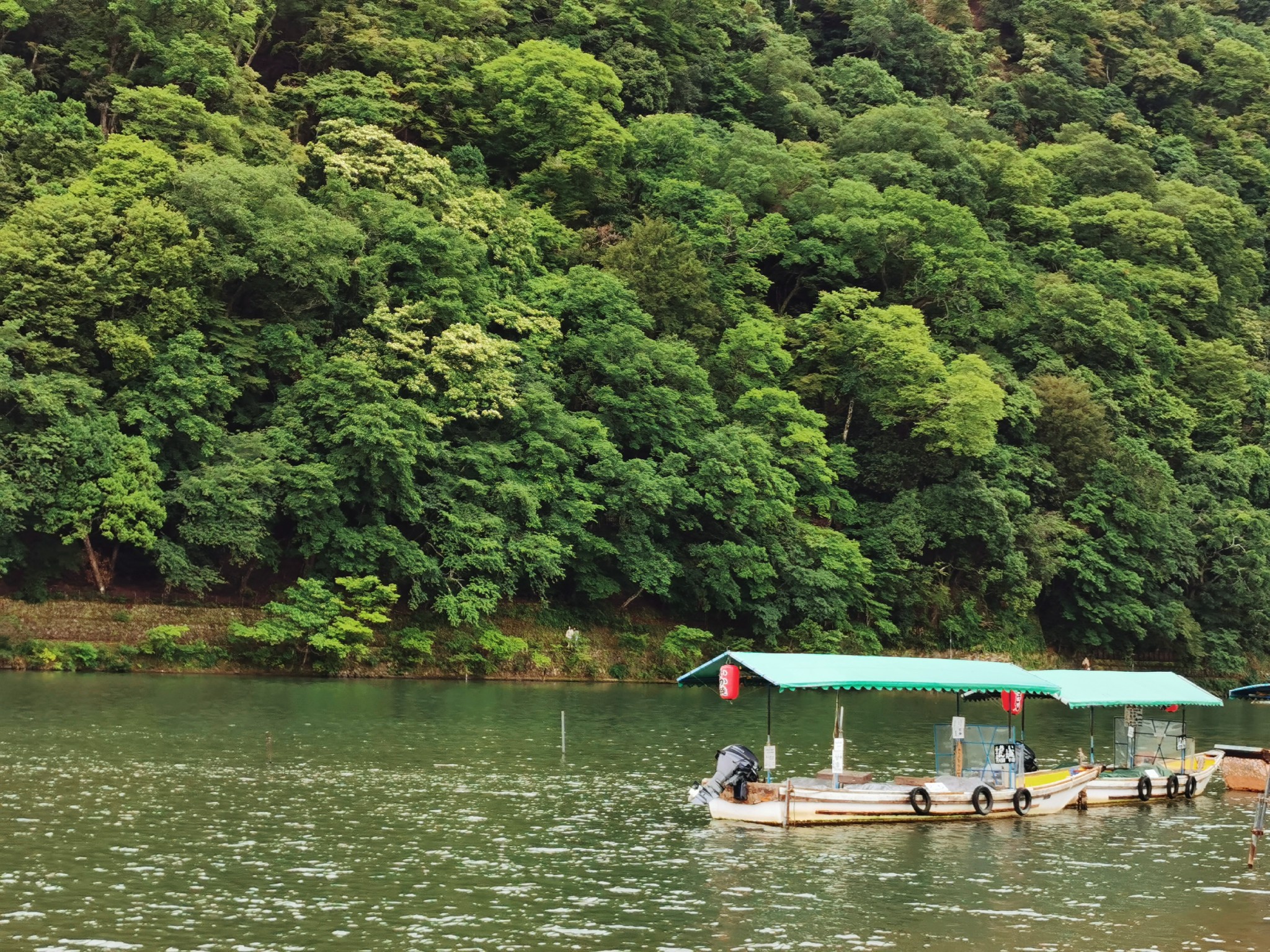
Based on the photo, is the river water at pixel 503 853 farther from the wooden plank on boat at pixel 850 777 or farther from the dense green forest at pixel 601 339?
the dense green forest at pixel 601 339

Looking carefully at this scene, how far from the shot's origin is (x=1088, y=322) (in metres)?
82.2

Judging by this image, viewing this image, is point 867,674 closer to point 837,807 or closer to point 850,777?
point 850,777

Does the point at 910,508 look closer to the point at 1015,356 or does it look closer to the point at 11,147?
the point at 1015,356

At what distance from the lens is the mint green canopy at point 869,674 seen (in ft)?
97.7

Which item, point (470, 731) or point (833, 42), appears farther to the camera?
point (833, 42)

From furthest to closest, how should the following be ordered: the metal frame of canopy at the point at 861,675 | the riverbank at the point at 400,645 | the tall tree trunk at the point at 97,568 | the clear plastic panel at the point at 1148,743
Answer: the tall tree trunk at the point at 97,568 < the riverbank at the point at 400,645 < the clear plastic panel at the point at 1148,743 < the metal frame of canopy at the point at 861,675

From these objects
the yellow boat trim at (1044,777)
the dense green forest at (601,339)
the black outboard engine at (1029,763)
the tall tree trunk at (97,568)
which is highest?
the dense green forest at (601,339)

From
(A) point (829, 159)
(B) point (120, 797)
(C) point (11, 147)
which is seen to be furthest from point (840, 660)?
(A) point (829, 159)

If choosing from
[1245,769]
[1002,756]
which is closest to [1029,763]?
[1002,756]

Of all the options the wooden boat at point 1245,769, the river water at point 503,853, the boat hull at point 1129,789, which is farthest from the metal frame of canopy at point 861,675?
the wooden boat at point 1245,769

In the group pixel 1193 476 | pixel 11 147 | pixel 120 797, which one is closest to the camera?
pixel 120 797

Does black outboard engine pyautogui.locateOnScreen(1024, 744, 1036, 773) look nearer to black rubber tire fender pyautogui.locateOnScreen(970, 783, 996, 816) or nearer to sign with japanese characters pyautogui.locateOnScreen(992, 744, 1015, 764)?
sign with japanese characters pyautogui.locateOnScreen(992, 744, 1015, 764)

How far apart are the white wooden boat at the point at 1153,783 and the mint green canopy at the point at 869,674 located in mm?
2663

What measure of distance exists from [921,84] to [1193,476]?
43594 millimetres
